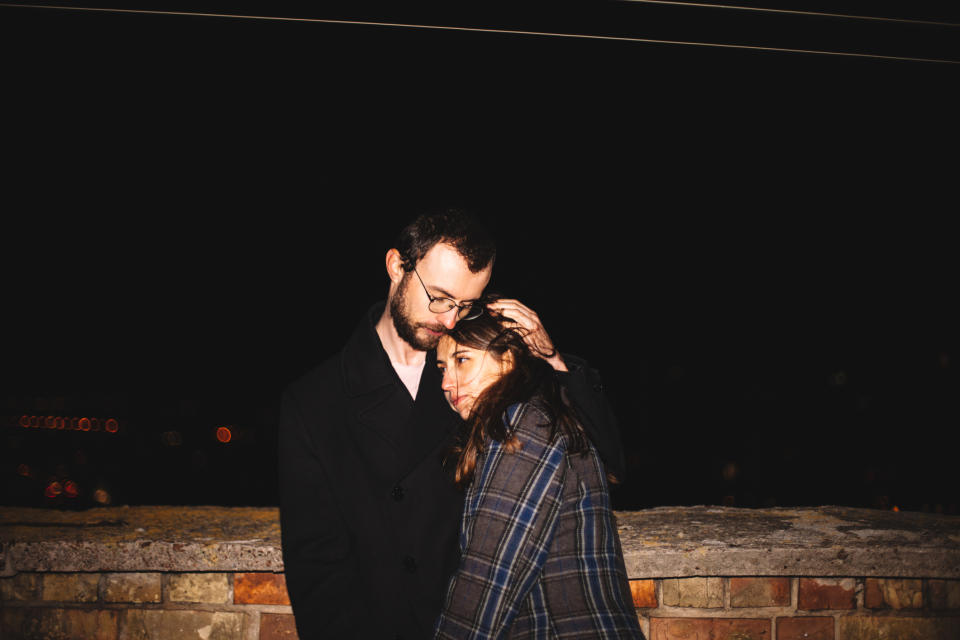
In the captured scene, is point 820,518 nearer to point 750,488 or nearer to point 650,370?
point 650,370

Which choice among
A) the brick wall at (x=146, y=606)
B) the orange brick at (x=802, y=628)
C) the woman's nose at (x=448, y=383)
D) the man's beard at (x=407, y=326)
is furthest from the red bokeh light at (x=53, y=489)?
the orange brick at (x=802, y=628)

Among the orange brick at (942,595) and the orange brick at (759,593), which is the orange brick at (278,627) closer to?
the orange brick at (759,593)

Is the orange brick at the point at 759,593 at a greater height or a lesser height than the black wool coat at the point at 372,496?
lesser

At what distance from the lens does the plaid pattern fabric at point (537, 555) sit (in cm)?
150

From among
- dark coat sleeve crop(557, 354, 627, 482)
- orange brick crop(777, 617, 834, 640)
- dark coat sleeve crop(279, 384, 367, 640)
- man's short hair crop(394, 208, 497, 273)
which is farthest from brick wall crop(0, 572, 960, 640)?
man's short hair crop(394, 208, 497, 273)

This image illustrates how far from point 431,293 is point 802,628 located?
69.9 inches

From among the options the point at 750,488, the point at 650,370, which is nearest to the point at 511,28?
the point at 650,370

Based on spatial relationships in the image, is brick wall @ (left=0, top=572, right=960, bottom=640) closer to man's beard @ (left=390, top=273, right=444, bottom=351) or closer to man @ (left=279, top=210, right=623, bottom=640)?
man @ (left=279, top=210, right=623, bottom=640)

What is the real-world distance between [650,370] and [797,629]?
15934 millimetres

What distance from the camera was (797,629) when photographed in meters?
1.96

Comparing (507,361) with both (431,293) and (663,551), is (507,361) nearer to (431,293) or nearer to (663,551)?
(431,293)

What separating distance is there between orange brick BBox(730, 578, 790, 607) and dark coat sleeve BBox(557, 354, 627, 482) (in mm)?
563

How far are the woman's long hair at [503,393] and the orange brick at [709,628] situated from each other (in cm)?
84

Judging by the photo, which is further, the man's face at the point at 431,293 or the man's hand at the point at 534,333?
the man's face at the point at 431,293
